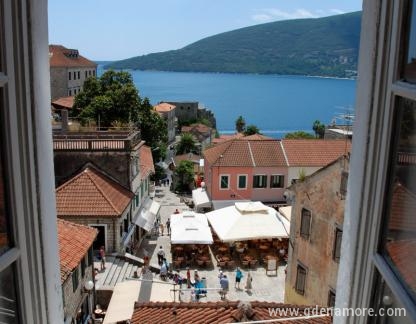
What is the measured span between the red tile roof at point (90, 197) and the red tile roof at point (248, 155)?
Answer: 847 cm

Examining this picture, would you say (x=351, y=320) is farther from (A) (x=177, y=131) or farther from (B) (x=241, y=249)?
(A) (x=177, y=131)

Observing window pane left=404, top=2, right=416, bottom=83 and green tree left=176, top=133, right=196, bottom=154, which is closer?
window pane left=404, top=2, right=416, bottom=83

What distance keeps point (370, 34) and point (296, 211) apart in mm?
10591

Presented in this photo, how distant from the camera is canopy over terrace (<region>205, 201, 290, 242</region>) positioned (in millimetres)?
18359

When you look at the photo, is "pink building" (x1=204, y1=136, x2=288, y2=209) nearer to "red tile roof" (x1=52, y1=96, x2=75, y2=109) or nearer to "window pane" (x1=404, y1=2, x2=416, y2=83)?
"window pane" (x1=404, y1=2, x2=416, y2=83)

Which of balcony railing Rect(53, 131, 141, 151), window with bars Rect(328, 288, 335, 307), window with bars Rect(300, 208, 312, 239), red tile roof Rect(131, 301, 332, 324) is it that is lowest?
window with bars Rect(328, 288, 335, 307)

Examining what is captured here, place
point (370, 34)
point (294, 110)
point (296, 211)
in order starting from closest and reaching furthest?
point (370, 34) → point (296, 211) → point (294, 110)

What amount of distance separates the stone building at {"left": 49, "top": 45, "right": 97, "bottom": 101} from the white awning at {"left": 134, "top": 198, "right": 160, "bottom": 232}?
130 ft

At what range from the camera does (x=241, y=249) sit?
765 inches

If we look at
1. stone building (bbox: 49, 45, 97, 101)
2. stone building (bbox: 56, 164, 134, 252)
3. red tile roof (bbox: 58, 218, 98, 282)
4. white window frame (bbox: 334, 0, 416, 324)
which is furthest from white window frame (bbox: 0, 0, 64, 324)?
stone building (bbox: 49, 45, 97, 101)

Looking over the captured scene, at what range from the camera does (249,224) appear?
18828 millimetres

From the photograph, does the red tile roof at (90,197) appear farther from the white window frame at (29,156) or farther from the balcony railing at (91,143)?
the white window frame at (29,156)

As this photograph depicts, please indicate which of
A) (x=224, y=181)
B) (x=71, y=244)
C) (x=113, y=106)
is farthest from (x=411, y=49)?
(x=113, y=106)

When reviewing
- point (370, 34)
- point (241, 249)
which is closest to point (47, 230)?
point (370, 34)
